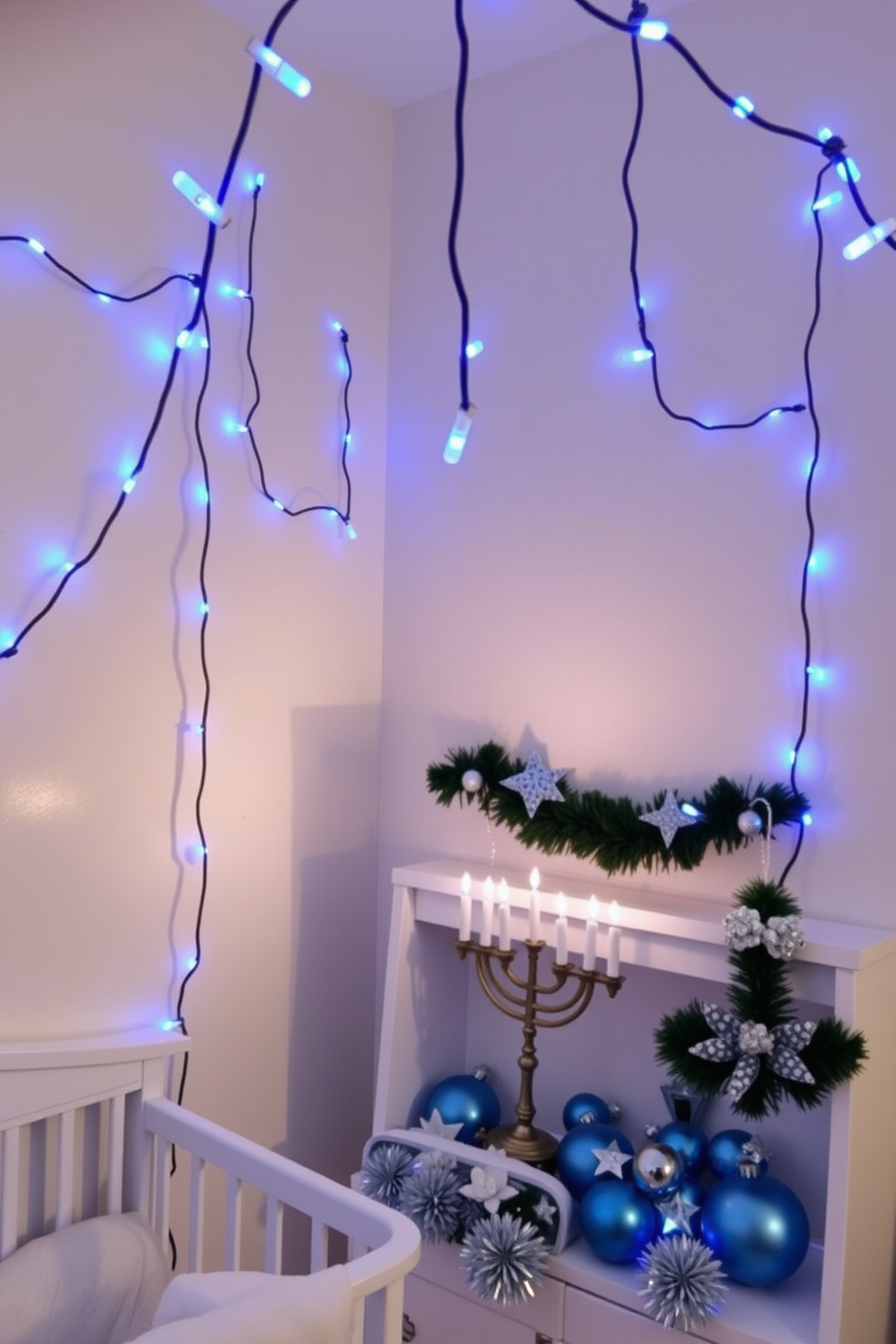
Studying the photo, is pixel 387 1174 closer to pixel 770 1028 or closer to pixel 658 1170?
pixel 658 1170

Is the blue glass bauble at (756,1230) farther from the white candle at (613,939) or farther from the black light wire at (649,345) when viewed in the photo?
the black light wire at (649,345)

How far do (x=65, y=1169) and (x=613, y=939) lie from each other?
80 cm

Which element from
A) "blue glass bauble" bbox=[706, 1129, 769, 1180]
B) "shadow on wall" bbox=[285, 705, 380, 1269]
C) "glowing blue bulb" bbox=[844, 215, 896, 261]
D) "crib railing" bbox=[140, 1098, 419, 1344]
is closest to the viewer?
"crib railing" bbox=[140, 1098, 419, 1344]

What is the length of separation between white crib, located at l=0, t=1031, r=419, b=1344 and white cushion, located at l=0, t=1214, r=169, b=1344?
4 cm

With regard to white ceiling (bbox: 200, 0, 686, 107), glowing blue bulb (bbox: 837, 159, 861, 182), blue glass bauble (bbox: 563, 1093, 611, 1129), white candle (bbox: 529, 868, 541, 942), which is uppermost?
white ceiling (bbox: 200, 0, 686, 107)

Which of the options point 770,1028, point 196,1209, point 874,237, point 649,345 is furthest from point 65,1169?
point 874,237

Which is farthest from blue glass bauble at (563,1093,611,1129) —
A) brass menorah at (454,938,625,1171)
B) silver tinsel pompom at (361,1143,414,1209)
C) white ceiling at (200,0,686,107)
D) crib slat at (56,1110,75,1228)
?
white ceiling at (200,0,686,107)

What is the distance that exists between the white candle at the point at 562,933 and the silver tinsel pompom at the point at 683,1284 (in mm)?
386

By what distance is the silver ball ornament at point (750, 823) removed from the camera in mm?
1603

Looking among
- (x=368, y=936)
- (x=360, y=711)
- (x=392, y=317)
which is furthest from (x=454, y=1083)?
(x=392, y=317)

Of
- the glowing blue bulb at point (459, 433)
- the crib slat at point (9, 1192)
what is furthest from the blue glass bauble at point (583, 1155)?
the glowing blue bulb at point (459, 433)

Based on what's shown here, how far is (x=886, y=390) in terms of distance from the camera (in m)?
1.61

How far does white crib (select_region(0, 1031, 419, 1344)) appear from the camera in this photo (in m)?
1.41

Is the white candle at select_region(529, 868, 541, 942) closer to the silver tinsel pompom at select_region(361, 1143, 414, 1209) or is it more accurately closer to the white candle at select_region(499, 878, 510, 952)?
the white candle at select_region(499, 878, 510, 952)
